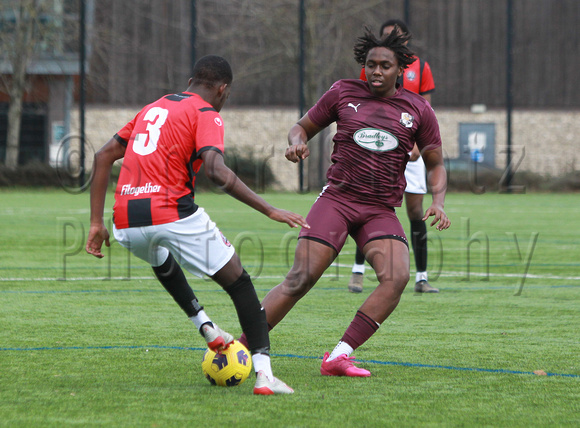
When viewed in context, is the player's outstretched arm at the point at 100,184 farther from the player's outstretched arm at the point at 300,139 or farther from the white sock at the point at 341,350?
the white sock at the point at 341,350

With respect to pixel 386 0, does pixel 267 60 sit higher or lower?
lower

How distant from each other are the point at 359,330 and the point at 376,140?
1.12m

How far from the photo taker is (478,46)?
121 feet

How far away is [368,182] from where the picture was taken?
18.6 ft

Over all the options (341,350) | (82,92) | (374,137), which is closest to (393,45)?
(374,137)

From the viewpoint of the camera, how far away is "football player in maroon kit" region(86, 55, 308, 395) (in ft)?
15.5

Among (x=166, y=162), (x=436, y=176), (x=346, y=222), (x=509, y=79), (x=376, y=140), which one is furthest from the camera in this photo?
(x=509, y=79)

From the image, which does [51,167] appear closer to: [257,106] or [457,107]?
[257,106]

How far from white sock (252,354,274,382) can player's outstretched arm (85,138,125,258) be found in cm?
98

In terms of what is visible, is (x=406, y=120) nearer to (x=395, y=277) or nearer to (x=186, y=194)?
(x=395, y=277)

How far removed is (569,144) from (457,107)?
4530 mm

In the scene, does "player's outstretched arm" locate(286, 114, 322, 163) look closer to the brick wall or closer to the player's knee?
the player's knee

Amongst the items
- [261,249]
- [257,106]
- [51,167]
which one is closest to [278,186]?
[257,106]

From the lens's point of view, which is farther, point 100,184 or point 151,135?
point 100,184
